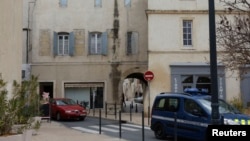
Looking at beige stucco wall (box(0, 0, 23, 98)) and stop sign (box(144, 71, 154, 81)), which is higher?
beige stucco wall (box(0, 0, 23, 98))

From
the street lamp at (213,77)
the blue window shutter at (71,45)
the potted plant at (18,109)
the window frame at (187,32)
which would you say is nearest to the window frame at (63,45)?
the blue window shutter at (71,45)

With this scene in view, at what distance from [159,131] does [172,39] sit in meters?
12.5

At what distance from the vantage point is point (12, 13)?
15594mm

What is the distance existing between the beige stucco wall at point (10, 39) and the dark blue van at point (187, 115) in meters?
5.64

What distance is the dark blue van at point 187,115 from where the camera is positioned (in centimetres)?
1317

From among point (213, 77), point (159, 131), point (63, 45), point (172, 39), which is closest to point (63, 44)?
point (63, 45)

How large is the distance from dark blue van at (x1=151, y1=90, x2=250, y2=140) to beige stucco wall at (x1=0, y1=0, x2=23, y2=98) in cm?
564

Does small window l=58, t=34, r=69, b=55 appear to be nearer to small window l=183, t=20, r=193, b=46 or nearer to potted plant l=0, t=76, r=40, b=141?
small window l=183, t=20, r=193, b=46

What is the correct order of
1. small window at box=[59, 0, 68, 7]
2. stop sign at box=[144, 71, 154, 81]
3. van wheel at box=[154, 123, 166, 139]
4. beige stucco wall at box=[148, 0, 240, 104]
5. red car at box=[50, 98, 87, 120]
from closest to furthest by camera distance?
van wheel at box=[154, 123, 166, 139] < red car at box=[50, 98, 87, 120] < stop sign at box=[144, 71, 154, 81] < beige stucco wall at box=[148, 0, 240, 104] < small window at box=[59, 0, 68, 7]

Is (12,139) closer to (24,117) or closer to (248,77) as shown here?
(24,117)

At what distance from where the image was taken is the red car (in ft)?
82.8

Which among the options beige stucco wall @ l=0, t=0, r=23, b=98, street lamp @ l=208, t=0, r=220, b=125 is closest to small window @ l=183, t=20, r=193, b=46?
beige stucco wall @ l=0, t=0, r=23, b=98

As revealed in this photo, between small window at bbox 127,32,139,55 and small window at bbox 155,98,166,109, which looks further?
small window at bbox 127,32,139,55

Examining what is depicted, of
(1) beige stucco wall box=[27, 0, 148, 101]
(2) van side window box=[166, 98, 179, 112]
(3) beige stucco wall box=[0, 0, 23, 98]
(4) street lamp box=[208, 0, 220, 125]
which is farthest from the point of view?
(1) beige stucco wall box=[27, 0, 148, 101]
